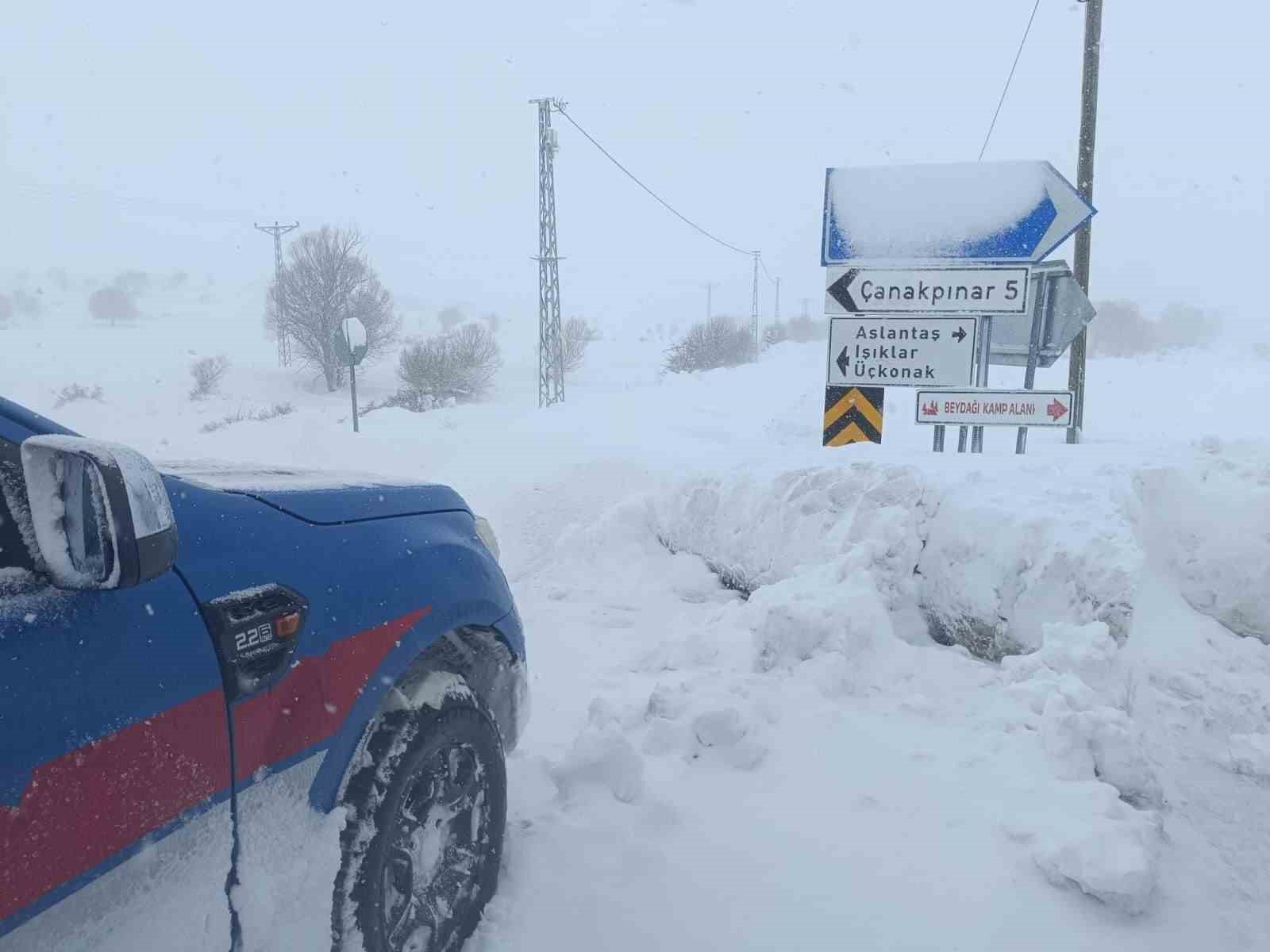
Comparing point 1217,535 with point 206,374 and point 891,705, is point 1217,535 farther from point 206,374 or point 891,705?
point 206,374

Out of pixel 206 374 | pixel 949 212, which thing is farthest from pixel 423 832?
pixel 206 374

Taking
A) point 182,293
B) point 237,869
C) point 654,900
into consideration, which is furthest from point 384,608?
point 182,293

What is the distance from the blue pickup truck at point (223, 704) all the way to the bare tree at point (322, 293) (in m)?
35.1

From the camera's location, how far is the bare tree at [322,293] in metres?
36.4

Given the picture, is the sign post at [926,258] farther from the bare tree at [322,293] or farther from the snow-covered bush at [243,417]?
the bare tree at [322,293]

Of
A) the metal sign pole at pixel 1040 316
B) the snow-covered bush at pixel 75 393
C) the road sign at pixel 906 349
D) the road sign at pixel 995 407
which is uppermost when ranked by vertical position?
the metal sign pole at pixel 1040 316

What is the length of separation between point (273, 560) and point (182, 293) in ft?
244

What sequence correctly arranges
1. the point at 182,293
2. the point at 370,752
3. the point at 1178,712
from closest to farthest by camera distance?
the point at 370,752
the point at 1178,712
the point at 182,293

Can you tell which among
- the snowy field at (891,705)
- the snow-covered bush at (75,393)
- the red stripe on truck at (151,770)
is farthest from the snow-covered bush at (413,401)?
the red stripe on truck at (151,770)

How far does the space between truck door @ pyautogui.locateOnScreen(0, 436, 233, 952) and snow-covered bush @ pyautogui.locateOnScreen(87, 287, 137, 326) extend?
132ft

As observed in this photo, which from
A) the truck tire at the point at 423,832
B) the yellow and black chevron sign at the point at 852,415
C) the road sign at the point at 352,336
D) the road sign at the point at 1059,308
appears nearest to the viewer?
the truck tire at the point at 423,832

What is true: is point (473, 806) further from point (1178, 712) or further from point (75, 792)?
point (1178, 712)

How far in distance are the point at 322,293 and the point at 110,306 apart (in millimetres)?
9112

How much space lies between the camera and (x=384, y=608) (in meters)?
2.08
